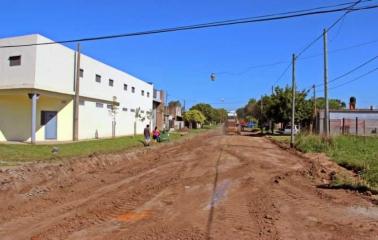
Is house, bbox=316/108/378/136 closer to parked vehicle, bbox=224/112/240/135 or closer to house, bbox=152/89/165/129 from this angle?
parked vehicle, bbox=224/112/240/135

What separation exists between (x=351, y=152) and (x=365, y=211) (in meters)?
14.6

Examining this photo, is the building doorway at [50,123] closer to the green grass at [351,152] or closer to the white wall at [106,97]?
the white wall at [106,97]

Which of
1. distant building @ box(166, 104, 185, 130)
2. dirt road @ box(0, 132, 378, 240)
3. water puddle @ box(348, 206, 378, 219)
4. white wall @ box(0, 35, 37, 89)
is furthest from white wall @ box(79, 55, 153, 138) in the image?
distant building @ box(166, 104, 185, 130)

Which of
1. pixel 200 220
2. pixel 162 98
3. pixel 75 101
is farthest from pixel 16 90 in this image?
pixel 162 98

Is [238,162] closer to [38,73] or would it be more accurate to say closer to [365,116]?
[38,73]

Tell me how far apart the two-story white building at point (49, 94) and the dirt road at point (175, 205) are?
1414cm

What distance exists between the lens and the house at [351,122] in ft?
151

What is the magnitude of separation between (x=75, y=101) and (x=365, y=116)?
38.7 metres

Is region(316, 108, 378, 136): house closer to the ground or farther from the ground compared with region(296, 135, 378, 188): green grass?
farther from the ground

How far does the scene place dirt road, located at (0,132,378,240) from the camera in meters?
7.23

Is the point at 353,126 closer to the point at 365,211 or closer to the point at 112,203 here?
the point at 365,211

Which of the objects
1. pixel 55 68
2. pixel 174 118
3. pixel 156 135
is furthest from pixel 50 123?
pixel 174 118

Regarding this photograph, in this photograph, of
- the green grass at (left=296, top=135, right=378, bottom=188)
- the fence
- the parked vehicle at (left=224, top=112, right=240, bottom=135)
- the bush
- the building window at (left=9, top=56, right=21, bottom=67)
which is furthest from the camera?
the parked vehicle at (left=224, top=112, right=240, bottom=135)

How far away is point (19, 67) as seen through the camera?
90.1ft
